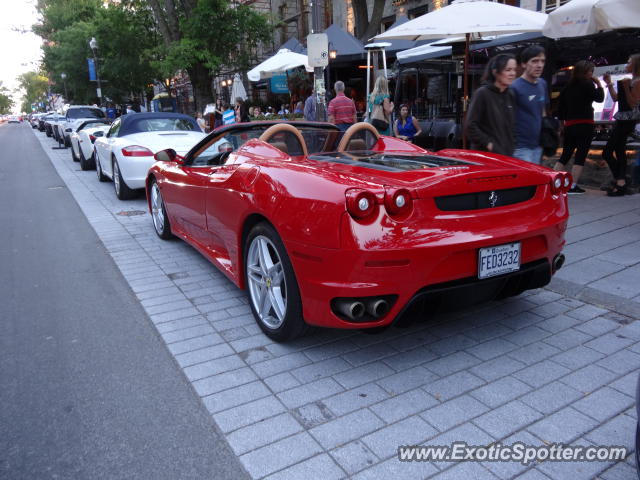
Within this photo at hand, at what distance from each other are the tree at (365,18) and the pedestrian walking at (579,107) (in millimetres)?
10782

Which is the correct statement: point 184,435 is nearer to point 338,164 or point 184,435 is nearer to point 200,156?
point 338,164

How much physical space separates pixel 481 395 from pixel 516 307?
134 cm

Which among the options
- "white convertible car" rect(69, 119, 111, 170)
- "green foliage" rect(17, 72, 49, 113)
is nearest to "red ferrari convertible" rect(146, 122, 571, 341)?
"white convertible car" rect(69, 119, 111, 170)

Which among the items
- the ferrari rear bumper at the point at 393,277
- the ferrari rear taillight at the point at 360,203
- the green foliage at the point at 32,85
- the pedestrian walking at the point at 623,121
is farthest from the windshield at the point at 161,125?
the green foliage at the point at 32,85

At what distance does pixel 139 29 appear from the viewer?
66.9 feet

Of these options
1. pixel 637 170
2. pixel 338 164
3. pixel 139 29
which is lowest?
pixel 637 170

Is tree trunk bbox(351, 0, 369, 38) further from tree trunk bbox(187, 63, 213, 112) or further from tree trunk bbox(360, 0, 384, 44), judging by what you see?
tree trunk bbox(187, 63, 213, 112)

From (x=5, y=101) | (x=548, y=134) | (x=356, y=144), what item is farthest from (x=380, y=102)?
(x=5, y=101)

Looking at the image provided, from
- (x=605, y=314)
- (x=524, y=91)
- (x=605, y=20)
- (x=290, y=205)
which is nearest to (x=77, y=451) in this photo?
(x=290, y=205)

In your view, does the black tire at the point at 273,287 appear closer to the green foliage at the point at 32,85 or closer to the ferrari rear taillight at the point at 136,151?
the ferrari rear taillight at the point at 136,151

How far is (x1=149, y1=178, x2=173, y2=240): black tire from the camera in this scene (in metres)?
6.03

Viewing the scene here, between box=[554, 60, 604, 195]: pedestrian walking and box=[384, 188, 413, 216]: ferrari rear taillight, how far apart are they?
18.7 ft

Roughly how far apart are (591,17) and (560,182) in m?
4.19

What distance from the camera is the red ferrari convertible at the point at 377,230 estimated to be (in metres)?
A: 2.65
